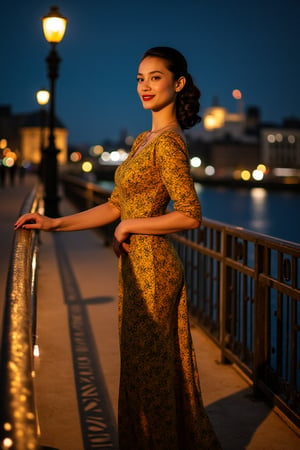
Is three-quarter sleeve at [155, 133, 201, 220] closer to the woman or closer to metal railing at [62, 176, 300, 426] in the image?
the woman

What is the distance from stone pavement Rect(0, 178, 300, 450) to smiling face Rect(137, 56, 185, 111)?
43.2 inches

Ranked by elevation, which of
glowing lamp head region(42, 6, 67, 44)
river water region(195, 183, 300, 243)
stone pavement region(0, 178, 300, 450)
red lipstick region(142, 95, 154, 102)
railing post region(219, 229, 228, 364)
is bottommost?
river water region(195, 183, 300, 243)

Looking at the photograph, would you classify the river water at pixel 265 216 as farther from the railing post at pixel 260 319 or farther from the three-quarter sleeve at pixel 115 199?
the three-quarter sleeve at pixel 115 199

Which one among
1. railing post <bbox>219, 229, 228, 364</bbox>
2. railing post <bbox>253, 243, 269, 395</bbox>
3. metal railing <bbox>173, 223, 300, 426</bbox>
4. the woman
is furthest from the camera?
railing post <bbox>219, 229, 228, 364</bbox>

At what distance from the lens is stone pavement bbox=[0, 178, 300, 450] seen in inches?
155

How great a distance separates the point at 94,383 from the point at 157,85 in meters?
2.82

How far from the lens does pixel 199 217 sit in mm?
2662

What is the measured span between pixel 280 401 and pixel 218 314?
179cm

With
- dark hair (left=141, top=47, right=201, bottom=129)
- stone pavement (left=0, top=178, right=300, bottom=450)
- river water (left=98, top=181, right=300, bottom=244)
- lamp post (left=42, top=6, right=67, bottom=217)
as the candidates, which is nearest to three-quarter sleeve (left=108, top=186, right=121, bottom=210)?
dark hair (left=141, top=47, right=201, bottom=129)

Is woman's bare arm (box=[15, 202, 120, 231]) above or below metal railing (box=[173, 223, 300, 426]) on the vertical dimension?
above

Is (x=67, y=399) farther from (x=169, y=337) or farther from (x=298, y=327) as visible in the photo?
(x=169, y=337)

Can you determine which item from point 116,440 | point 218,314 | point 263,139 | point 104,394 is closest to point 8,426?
point 116,440

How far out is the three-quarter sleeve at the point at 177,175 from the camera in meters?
2.63

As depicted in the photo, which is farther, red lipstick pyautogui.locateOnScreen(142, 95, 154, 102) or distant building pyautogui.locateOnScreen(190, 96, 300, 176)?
distant building pyautogui.locateOnScreen(190, 96, 300, 176)
